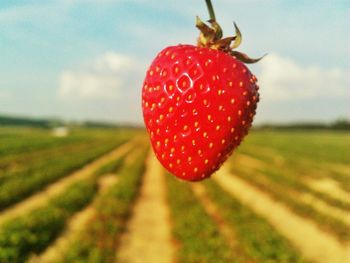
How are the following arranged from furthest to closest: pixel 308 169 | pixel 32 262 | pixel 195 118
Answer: pixel 308 169, pixel 32 262, pixel 195 118

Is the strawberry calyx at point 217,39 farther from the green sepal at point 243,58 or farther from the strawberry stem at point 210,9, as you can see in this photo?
the strawberry stem at point 210,9

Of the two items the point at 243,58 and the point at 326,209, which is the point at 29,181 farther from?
the point at 243,58

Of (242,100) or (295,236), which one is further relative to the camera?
(295,236)

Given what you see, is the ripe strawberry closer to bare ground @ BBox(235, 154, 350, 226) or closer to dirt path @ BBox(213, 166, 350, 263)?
dirt path @ BBox(213, 166, 350, 263)

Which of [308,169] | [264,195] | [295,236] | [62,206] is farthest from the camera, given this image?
[308,169]

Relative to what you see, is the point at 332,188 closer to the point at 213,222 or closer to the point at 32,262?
the point at 213,222

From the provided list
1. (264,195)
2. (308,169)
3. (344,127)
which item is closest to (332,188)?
(264,195)

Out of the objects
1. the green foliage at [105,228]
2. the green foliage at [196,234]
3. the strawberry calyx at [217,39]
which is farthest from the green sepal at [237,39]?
the green foliage at [196,234]

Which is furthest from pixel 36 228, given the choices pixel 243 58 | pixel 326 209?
pixel 243 58
